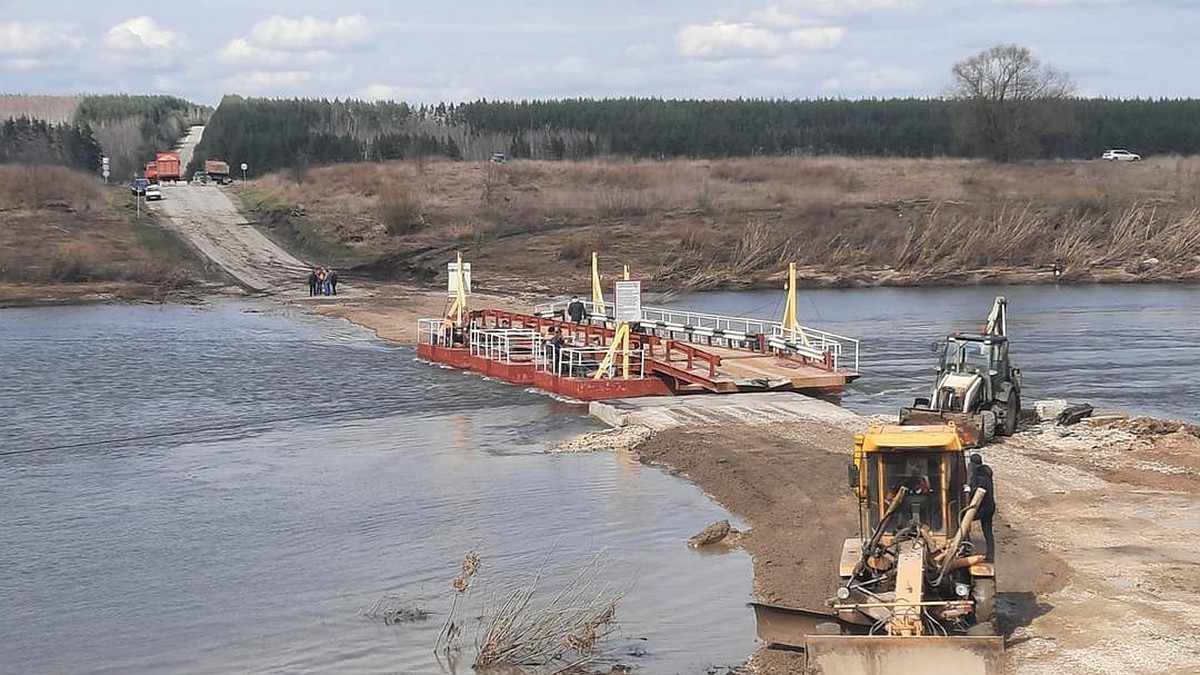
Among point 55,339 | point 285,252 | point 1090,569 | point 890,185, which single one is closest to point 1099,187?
point 890,185

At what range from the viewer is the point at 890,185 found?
299 feet

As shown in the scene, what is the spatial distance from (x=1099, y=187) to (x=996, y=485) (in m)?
71.7

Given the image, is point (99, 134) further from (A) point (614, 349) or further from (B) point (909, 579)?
(B) point (909, 579)

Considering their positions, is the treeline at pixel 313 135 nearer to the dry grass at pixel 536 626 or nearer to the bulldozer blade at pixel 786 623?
the dry grass at pixel 536 626

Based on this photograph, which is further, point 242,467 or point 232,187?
point 232,187

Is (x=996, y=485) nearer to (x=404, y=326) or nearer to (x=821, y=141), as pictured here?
(x=404, y=326)

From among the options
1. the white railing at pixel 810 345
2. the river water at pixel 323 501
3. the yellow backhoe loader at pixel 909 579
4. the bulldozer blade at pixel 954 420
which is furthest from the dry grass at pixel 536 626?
the white railing at pixel 810 345

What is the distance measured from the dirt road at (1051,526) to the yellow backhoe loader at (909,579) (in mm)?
904

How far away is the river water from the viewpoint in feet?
54.9

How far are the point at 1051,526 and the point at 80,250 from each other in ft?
193

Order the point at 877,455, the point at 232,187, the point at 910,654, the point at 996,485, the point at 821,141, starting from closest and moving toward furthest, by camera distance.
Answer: the point at 910,654
the point at 877,455
the point at 996,485
the point at 232,187
the point at 821,141

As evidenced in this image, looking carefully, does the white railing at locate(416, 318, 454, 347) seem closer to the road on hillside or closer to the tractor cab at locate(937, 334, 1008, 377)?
the tractor cab at locate(937, 334, 1008, 377)

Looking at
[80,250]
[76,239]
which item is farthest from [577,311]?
[76,239]

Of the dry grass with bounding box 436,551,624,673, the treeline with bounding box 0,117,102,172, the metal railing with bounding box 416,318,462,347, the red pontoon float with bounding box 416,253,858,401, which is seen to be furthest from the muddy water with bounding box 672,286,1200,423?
the treeline with bounding box 0,117,102,172
